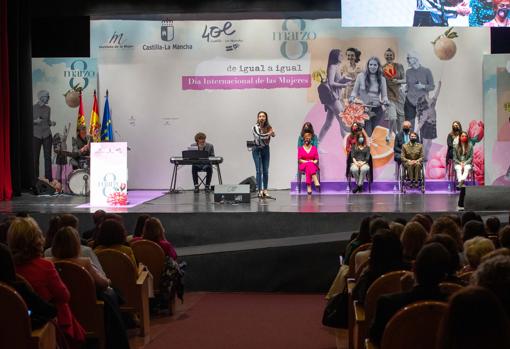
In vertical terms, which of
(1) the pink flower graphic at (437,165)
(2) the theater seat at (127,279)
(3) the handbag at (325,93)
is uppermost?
(3) the handbag at (325,93)

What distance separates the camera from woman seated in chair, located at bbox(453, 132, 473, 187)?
11.8m

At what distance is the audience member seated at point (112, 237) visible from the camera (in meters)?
5.11

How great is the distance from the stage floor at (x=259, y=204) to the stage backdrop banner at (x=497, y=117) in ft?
5.56

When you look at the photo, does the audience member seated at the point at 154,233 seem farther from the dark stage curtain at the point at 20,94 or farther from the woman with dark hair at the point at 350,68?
the woman with dark hair at the point at 350,68

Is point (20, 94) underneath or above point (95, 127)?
above

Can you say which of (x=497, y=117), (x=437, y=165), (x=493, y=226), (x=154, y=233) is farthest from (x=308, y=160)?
(x=493, y=226)

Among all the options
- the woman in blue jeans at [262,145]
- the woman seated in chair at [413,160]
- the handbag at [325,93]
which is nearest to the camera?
the woman in blue jeans at [262,145]

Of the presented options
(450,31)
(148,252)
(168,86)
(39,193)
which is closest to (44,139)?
(39,193)

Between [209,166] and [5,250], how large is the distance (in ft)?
30.3

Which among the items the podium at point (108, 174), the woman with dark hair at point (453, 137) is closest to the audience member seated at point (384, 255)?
the podium at point (108, 174)

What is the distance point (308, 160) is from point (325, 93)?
1527 millimetres

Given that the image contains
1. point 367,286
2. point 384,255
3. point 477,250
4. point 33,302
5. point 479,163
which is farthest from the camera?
point 479,163

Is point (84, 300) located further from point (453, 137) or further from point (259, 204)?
point (453, 137)

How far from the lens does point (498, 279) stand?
236cm
